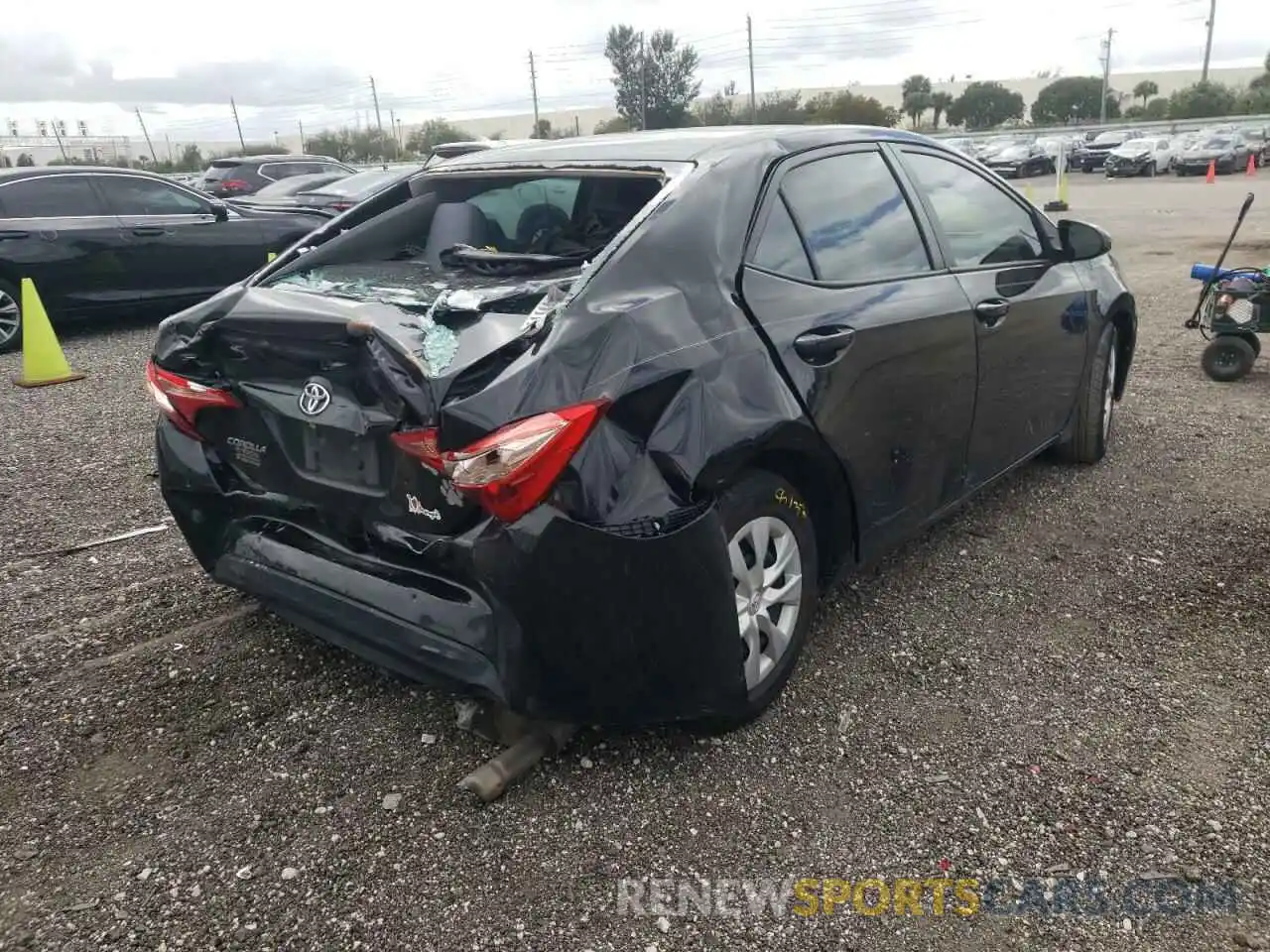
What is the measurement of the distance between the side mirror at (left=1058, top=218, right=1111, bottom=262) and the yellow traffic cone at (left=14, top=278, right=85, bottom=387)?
23.4 ft

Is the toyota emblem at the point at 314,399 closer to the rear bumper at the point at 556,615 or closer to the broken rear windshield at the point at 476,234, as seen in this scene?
the rear bumper at the point at 556,615

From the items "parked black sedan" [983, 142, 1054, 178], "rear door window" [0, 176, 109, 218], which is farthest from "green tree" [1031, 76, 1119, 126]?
"rear door window" [0, 176, 109, 218]

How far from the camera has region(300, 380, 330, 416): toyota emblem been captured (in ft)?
8.39

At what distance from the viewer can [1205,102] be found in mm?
60094

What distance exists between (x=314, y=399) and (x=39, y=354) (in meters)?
6.34

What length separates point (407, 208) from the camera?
3.57 m

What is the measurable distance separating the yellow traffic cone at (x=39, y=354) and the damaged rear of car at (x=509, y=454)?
18.1ft

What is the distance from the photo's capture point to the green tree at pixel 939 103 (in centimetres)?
6912

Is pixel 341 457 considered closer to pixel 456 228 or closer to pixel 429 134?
pixel 456 228

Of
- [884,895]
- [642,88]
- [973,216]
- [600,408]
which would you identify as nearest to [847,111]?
[642,88]

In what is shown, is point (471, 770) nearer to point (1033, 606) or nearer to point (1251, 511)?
point (1033, 606)

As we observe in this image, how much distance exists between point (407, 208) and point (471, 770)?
2029mm

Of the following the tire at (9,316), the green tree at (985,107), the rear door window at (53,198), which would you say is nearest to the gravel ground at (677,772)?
the tire at (9,316)

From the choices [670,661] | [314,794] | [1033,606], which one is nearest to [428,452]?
[670,661]
